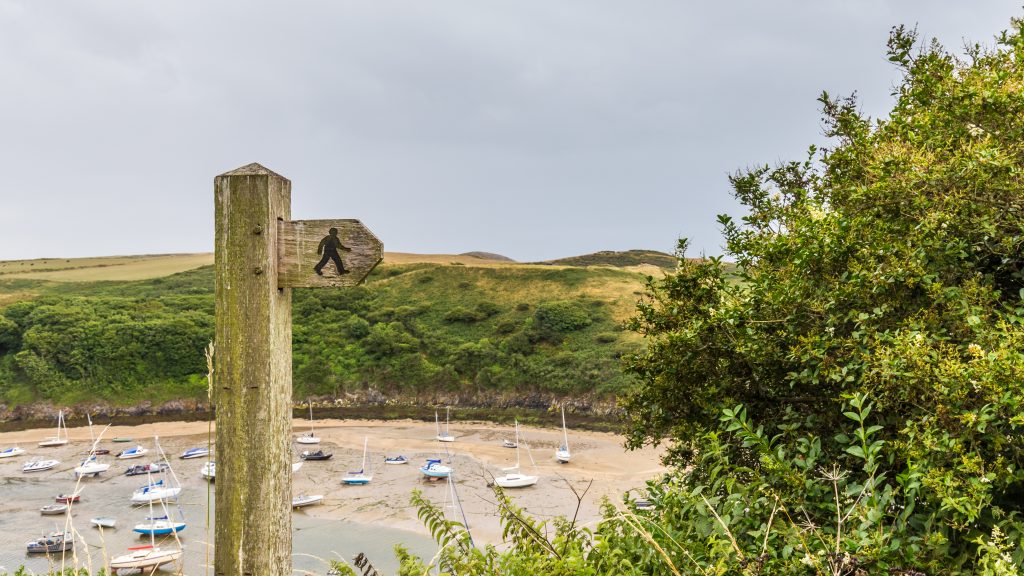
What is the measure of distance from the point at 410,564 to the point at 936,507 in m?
2.19

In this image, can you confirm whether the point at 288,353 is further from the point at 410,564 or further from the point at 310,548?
the point at 310,548

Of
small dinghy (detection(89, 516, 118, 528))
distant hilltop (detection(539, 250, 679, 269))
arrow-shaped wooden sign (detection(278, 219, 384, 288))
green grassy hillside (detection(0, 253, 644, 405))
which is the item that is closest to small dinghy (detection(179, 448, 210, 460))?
small dinghy (detection(89, 516, 118, 528))

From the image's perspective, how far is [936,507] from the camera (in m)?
2.33

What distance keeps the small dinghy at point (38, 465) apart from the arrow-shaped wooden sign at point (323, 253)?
1482 inches

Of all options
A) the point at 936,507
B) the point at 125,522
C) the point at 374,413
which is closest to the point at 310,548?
the point at 125,522

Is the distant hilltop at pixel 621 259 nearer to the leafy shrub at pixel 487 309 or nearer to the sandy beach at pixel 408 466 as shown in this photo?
the leafy shrub at pixel 487 309

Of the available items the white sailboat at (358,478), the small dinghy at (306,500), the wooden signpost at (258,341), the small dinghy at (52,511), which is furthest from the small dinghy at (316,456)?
the wooden signpost at (258,341)

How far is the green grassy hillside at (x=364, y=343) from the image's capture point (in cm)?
4628

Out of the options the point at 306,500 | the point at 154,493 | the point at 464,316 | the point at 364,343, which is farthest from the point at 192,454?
the point at 464,316

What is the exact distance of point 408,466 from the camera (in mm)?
31438

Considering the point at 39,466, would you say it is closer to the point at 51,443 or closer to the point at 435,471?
the point at 51,443

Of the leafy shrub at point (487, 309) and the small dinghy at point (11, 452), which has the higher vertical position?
the leafy shrub at point (487, 309)

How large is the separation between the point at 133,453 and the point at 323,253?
124ft

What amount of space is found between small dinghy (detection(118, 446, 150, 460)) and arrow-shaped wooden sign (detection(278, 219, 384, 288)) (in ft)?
123
